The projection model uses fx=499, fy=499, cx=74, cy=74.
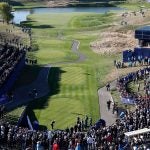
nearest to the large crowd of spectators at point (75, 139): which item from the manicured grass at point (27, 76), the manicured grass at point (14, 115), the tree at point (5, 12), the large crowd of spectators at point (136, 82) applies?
the manicured grass at point (14, 115)

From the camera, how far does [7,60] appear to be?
8556cm

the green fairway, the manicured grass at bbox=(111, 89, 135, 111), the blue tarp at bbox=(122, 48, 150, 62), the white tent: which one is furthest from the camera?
the blue tarp at bbox=(122, 48, 150, 62)

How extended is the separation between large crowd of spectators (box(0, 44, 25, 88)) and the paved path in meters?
15.0

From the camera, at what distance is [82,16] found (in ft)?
586

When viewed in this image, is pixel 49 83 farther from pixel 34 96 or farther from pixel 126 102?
pixel 126 102

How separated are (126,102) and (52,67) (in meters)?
28.2

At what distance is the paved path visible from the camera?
65.8m

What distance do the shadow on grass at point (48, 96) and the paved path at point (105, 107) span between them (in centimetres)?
728

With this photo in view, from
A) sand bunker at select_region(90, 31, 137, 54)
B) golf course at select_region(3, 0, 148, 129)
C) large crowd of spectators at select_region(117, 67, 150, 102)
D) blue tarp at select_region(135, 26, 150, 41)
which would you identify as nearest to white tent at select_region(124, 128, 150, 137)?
golf course at select_region(3, 0, 148, 129)

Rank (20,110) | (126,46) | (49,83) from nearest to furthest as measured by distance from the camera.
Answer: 1. (20,110)
2. (49,83)
3. (126,46)

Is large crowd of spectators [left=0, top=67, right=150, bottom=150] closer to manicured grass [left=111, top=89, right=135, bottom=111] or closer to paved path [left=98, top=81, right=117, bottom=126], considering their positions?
paved path [left=98, top=81, right=117, bottom=126]

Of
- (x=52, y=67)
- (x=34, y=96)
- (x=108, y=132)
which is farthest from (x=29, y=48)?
(x=108, y=132)

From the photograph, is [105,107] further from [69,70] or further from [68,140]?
[69,70]

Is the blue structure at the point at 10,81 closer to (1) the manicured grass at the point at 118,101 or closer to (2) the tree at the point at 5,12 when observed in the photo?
(1) the manicured grass at the point at 118,101
